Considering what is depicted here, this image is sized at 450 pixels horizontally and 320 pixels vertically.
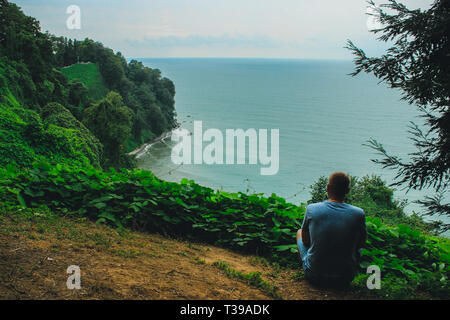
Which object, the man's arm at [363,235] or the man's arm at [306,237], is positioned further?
the man's arm at [306,237]

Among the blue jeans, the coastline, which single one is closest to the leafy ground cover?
the blue jeans

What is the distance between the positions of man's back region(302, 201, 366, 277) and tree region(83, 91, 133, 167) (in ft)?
160

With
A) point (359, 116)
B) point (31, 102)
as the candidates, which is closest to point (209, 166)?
point (31, 102)

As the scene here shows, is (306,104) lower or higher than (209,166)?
higher

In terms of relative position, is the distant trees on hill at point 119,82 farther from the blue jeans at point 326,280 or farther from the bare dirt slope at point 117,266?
the blue jeans at point 326,280

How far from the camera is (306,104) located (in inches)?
5881

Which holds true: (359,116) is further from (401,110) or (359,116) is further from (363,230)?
(363,230)

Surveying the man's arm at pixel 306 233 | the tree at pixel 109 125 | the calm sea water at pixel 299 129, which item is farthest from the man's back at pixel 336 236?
the tree at pixel 109 125

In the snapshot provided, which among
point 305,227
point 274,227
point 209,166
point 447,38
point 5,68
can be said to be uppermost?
point 5,68

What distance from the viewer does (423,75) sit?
191 inches

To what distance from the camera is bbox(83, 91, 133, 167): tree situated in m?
50.5

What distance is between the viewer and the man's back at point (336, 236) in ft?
13.1

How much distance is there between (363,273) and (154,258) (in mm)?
2895

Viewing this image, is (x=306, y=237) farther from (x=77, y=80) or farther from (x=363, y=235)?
(x=77, y=80)
